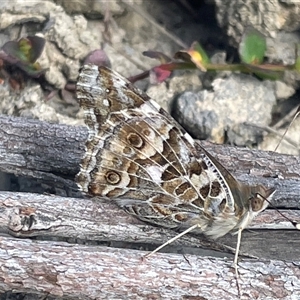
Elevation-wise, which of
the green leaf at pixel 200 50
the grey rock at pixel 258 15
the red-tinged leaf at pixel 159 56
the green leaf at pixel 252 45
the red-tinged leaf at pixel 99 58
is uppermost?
the grey rock at pixel 258 15

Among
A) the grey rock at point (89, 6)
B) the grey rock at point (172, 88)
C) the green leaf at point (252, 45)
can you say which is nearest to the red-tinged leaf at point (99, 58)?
the grey rock at point (172, 88)

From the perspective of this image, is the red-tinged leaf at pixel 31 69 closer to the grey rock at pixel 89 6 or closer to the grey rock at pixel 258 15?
the grey rock at pixel 89 6

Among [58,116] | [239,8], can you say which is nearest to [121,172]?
[58,116]

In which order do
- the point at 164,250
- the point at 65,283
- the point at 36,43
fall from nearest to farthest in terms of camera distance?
the point at 65,283 → the point at 164,250 → the point at 36,43

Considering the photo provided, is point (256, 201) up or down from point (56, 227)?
up

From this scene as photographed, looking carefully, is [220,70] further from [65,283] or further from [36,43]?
[65,283]

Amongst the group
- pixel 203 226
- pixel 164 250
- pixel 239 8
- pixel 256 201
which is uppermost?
pixel 239 8

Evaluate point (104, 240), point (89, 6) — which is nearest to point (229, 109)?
point (89, 6)
